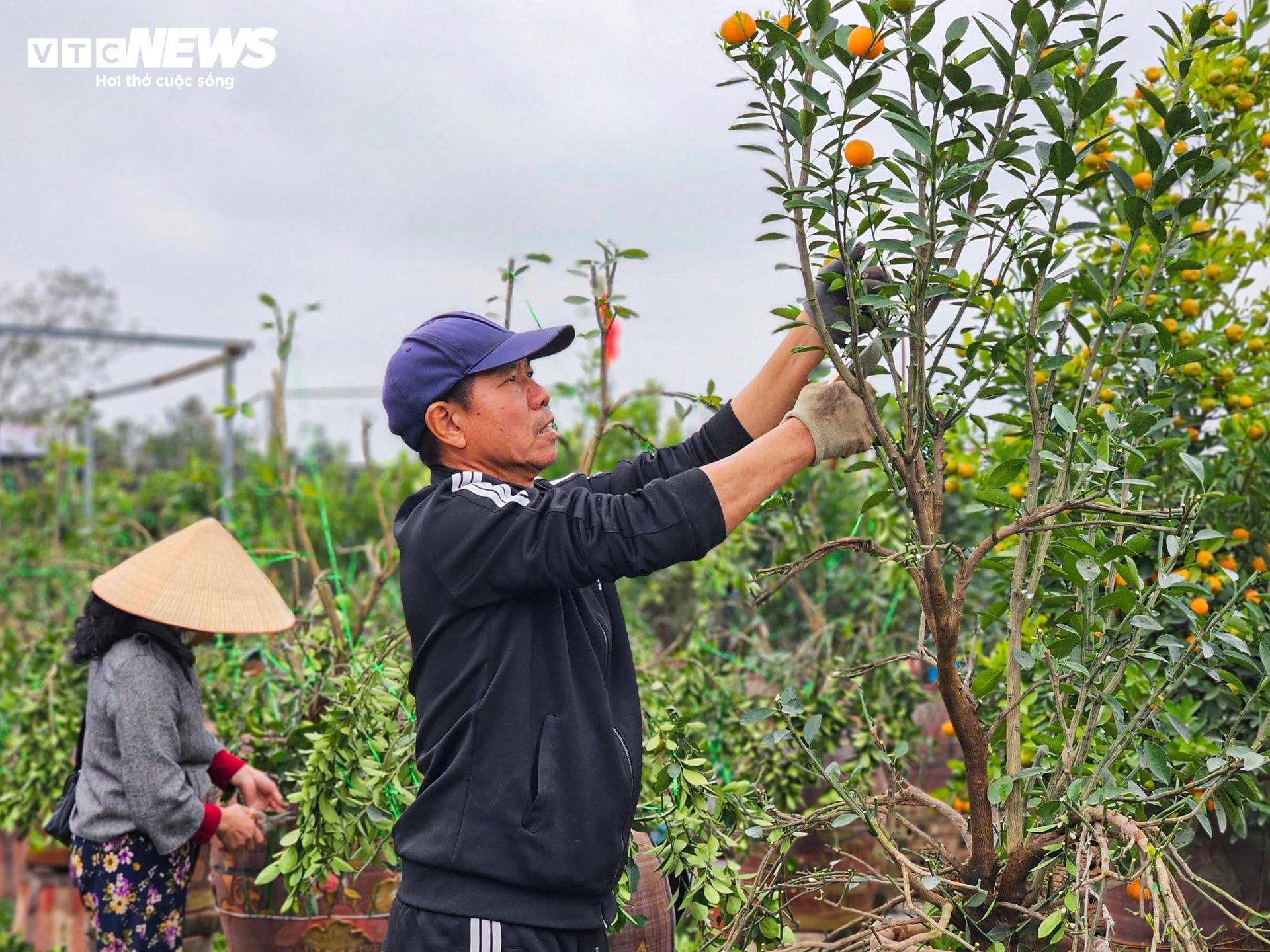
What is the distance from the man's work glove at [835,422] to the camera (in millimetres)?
1751

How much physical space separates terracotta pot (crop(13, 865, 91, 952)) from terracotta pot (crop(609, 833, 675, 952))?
2.67 metres

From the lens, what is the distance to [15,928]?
534 cm

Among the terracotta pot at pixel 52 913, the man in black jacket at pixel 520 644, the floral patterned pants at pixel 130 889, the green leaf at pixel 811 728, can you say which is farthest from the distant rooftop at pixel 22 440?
the green leaf at pixel 811 728

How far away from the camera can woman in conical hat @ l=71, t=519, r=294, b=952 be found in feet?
9.37

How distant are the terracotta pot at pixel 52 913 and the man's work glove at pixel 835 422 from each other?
359cm

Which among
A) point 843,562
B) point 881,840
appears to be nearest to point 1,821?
point 843,562

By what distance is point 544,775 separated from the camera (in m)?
1.75

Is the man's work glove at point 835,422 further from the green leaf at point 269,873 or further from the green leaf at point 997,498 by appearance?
the green leaf at point 269,873

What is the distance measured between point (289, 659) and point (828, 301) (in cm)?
225

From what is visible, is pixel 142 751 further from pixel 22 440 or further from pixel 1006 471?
pixel 22 440

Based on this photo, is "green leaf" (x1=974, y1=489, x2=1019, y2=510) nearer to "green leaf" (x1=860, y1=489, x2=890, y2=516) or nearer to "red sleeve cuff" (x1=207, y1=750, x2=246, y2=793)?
"green leaf" (x1=860, y1=489, x2=890, y2=516)

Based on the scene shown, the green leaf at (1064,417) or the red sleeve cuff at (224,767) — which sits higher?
the green leaf at (1064,417)

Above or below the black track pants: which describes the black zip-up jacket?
above

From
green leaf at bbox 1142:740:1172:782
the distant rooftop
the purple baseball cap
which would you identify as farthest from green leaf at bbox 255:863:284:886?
the distant rooftop
